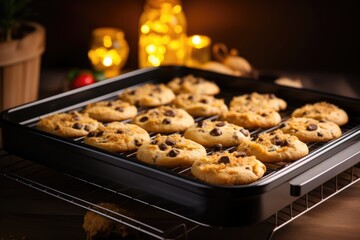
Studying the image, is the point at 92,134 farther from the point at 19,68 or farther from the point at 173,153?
the point at 19,68

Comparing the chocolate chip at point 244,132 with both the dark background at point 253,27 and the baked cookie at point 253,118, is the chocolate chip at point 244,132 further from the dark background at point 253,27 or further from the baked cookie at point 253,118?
the dark background at point 253,27

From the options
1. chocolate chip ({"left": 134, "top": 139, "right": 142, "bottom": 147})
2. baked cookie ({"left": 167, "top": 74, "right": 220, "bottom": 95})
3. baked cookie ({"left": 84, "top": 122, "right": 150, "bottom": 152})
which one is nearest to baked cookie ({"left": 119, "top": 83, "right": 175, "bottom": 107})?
baked cookie ({"left": 167, "top": 74, "right": 220, "bottom": 95})

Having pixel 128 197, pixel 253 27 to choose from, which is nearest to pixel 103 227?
pixel 128 197

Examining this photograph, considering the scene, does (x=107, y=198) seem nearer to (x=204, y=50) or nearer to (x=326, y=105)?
(x=326, y=105)

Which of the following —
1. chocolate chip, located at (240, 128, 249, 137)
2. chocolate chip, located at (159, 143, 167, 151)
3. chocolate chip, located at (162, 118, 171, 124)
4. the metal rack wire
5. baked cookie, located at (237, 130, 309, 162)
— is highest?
baked cookie, located at (237, 130, 309, 162)

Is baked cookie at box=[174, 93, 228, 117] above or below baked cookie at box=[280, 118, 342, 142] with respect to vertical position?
below

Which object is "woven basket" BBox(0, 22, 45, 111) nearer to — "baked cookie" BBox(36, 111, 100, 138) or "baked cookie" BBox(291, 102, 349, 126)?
"baked cookie" BBox(36, 111, 100, 138)
